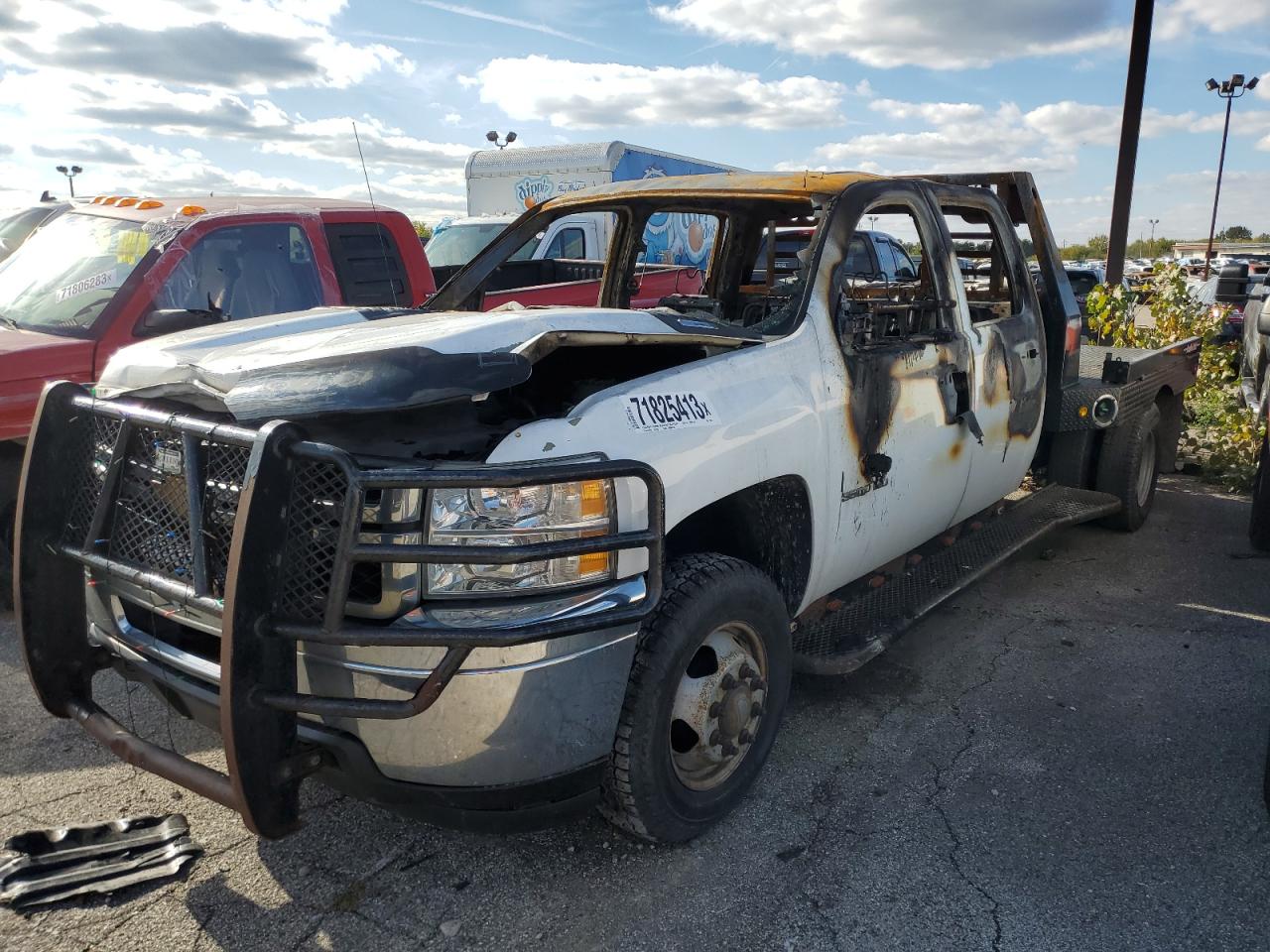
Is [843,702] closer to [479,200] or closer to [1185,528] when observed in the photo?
[1185,528]

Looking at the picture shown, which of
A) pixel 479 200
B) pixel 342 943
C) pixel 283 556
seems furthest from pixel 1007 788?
pixel 479 200

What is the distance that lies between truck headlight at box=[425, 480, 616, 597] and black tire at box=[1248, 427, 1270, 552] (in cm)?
477

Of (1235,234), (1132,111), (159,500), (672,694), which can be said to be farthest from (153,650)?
(1235,234)

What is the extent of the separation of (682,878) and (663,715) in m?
0.53

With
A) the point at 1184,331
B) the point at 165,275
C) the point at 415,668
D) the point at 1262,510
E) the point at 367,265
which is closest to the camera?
the point at 415,668

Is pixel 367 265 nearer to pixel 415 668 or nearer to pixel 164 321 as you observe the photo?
pixel 164 321

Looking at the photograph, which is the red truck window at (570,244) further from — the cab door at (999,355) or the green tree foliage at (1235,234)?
the green tree foliage at (1235,234)

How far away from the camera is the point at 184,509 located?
2.55 meters

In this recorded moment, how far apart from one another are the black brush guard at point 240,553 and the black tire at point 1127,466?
4.31 metres

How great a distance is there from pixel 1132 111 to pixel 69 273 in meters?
10.0

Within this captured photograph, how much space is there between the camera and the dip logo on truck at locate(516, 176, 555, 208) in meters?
15.6

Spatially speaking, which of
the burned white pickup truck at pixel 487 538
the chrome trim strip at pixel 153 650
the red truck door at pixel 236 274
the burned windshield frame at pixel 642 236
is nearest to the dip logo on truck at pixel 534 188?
the red truck door at pixel 236 274

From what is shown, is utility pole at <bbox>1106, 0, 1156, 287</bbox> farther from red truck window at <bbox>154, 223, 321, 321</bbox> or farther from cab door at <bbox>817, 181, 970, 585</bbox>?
red truck window at <bbox>154, 223, 321, 321</bbox>

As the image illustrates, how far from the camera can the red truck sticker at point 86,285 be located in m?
5.30
